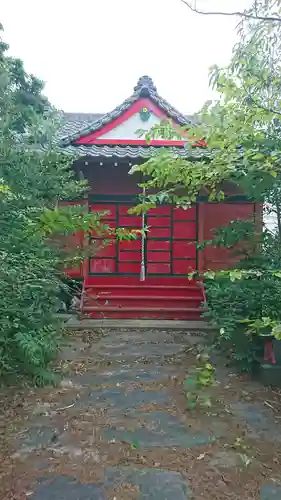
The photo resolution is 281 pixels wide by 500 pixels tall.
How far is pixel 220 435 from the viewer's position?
3244mm

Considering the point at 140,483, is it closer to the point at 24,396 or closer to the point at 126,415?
the point at 126,415

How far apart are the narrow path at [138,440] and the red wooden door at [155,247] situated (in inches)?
158

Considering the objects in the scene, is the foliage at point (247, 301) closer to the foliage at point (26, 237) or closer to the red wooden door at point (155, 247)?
the foliage at point (26, 237)

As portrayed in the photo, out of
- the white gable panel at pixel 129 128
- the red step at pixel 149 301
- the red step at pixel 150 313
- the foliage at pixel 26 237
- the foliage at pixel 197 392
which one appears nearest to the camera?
the foliage at pixel 26 237

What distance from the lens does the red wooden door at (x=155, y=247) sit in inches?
352

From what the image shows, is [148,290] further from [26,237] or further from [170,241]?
[26,237]

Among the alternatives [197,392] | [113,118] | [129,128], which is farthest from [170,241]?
[197,392]

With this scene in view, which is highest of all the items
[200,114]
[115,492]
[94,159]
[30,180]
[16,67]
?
[16,67]

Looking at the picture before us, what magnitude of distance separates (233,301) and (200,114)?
245cm

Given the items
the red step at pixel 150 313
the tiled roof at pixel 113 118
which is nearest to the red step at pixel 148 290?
the red step at pixel 150 313

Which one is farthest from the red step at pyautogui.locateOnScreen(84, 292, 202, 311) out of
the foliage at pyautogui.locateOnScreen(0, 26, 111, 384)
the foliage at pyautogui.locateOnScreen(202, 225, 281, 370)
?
the foliage at pyautogui.locateOnScreen(0, 26, 111, 384)

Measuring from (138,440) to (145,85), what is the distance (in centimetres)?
833

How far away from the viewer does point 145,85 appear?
9.59 m

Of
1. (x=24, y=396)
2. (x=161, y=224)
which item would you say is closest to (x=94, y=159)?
(x=161, y=224)
